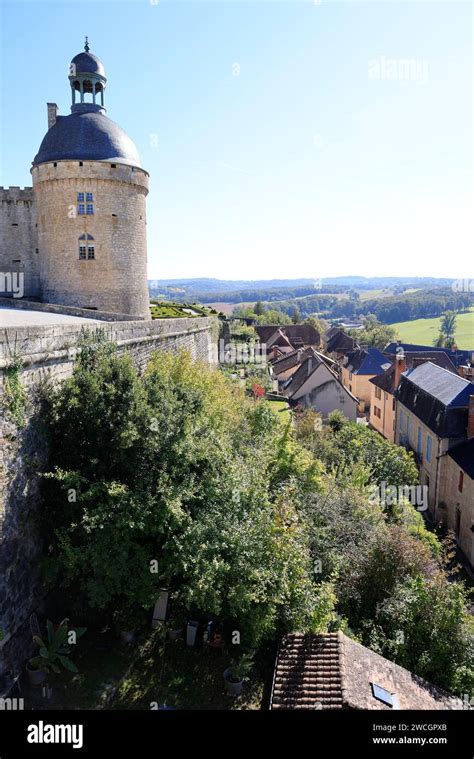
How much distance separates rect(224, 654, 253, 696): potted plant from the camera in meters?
10.1

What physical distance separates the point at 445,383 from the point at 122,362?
2288 centimetres

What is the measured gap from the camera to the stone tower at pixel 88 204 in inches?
985

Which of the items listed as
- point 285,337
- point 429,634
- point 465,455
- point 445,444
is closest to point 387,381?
point 445,444

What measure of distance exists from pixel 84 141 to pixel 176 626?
23.2m

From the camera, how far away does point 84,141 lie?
82.1ft

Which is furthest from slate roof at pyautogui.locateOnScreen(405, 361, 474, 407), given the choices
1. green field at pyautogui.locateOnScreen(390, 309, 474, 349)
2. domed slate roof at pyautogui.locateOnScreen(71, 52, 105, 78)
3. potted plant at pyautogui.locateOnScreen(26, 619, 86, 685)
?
green field at pyautogui.locateOnScreen(390, 309, 474, 349)

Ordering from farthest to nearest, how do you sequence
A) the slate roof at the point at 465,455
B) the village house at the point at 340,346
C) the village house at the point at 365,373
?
the village house at the point at 340,346 → the village house at the point at 365,373 → the slate roof at the point at 465,455

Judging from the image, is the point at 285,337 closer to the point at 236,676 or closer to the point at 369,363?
the point at 369,363

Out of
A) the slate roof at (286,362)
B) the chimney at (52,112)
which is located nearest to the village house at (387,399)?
the slate roof at (286,362)

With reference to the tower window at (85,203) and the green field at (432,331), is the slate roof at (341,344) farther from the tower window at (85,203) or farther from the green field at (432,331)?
the tower window at (85,203)

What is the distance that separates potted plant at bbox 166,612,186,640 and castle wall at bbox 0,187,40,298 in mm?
21194

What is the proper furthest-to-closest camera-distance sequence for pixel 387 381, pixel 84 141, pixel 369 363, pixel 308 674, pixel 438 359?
pixel 369 363, pixel 438 359, pixel 387 381, pixel 84 141, pixel 308 674

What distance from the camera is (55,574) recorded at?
33.0 ft

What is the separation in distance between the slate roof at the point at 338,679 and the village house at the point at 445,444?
40.3ft
